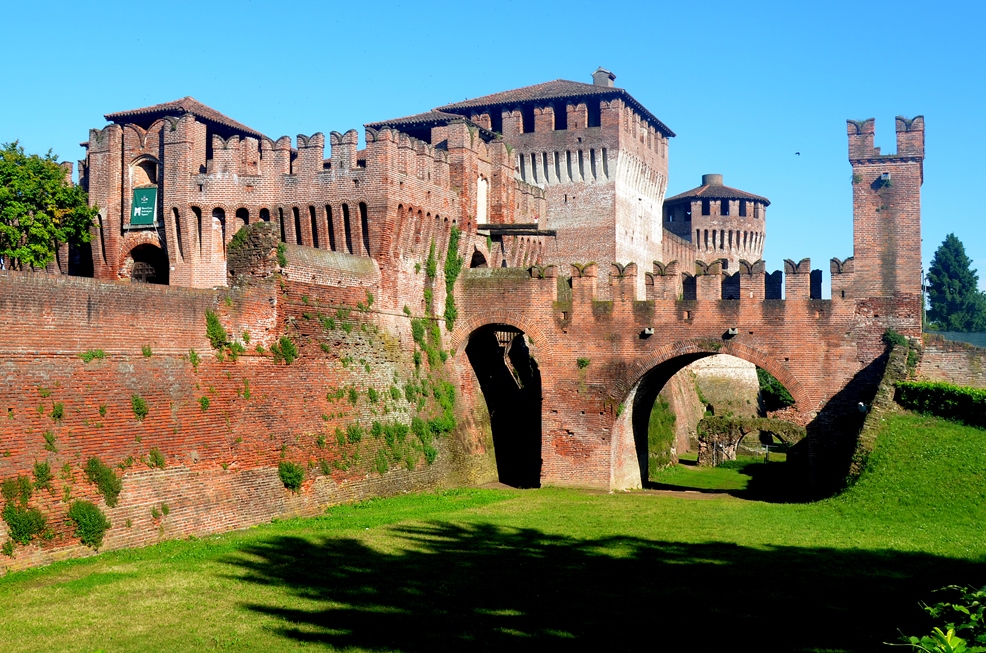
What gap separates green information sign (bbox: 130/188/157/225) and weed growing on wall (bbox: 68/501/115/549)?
47.8ft

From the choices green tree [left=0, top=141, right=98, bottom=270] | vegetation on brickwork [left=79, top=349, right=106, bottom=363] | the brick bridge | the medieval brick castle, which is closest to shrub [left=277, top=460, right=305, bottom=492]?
vegetation on brickwork [left=79, top=349, right=106, bottom=363]

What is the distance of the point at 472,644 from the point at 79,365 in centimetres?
875

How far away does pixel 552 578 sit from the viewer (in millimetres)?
15484

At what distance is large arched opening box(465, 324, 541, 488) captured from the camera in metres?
29.6

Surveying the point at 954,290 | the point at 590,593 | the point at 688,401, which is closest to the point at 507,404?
the point at 590,593

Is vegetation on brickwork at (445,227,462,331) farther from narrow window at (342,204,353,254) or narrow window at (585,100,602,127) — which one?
narrow window at (585,100,602,127)

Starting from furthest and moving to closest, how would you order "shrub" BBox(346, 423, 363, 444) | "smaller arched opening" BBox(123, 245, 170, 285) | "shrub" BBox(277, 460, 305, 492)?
"smaller arched opening" BBox(123, 245, 170, 285)
"shrub" BBox(346, 423, 363, 444)
"shrub" BBox(277, 460, 305, 492)

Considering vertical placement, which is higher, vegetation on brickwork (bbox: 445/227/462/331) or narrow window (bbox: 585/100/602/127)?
narrow window (bbox: 585/100/602/127)

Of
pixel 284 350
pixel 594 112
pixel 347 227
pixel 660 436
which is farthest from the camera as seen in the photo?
pixel 594 112

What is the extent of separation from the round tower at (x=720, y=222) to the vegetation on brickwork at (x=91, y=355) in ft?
175

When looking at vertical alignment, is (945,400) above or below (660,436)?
above

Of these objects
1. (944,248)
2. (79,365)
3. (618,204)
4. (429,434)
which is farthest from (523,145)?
(944,248)

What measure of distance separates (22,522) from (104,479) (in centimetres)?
171

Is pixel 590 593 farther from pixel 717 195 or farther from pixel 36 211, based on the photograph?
pixel 717 195
